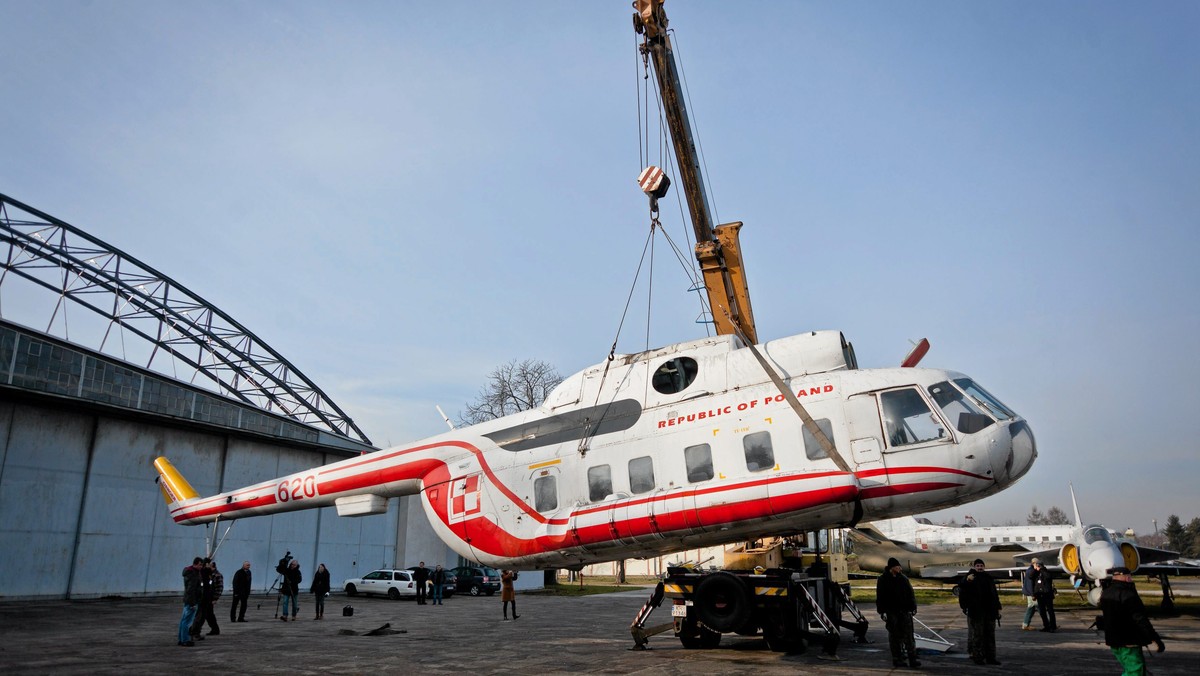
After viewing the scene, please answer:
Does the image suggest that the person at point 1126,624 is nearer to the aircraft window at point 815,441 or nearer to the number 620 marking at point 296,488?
the aircraft window at point 815,441

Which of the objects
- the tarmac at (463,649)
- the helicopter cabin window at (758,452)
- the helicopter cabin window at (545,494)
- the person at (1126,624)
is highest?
the helicopter cabin window at (758,452)

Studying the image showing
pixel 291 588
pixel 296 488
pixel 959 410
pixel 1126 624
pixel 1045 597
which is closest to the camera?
pixel 1126 624

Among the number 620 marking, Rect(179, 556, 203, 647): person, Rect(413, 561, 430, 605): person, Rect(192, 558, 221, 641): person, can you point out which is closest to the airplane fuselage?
the number 620 marking

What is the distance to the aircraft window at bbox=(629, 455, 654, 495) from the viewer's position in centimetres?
1075

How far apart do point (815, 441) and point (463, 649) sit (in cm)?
849

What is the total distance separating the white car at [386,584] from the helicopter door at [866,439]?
97.4 feet

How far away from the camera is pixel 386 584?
115 feet

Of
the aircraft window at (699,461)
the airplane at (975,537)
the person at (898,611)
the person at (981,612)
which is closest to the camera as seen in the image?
the aircraft window at (699,461)

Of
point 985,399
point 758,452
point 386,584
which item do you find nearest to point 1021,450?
point 985,399

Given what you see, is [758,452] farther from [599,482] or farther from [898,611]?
[898,611]

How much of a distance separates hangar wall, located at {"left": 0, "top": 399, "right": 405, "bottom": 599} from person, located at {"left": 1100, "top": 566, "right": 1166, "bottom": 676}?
2325cm

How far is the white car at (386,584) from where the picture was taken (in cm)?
3459

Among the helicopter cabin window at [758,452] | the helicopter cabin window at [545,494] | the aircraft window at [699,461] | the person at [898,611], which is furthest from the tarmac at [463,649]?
the helicopter cabin window at [758,452]

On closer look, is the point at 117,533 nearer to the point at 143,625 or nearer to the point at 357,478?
the point at 143,625
